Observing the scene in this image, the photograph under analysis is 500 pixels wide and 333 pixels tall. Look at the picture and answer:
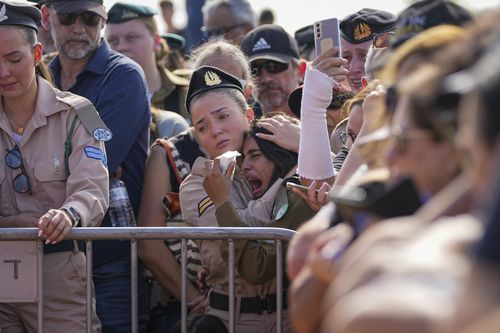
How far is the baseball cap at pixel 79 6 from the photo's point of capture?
21.9ft

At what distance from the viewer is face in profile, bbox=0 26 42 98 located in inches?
229

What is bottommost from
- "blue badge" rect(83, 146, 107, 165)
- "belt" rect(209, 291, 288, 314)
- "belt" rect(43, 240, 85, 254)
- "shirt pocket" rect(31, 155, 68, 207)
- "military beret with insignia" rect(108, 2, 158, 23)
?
"belt" rect(209, 291, 288, 314)

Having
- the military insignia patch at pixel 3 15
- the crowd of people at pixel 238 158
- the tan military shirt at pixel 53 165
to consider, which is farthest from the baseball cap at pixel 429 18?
the military insignia patch at pixel 3 15

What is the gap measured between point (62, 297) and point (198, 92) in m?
1.34

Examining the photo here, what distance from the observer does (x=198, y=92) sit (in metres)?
6.10

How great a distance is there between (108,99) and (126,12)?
5.96 ft

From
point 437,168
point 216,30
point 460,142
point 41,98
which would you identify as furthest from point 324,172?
point 216,30

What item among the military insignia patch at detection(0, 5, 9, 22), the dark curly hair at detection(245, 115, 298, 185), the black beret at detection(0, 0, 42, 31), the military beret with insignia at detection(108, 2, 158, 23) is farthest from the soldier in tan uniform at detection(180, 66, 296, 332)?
the military beret with insignia at detection(108, 2, 158, 23)

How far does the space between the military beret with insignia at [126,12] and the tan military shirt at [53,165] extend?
92.9 inches

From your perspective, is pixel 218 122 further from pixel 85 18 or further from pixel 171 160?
pixel 85 18

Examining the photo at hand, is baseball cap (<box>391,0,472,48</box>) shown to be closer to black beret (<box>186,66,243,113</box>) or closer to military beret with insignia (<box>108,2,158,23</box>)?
black beret (<box>186,66,243,113</box>)

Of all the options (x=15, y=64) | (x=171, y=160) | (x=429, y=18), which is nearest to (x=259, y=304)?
(x=171, y=160)

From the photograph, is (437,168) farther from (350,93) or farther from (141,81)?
(141,81)

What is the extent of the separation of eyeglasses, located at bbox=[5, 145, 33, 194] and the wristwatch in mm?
365
